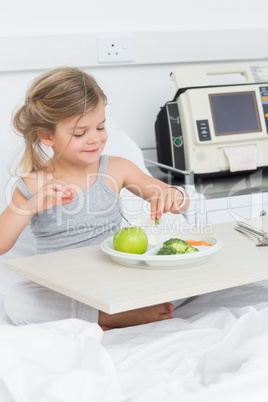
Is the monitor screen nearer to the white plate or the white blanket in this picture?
the white plate

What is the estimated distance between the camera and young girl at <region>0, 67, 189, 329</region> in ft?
4.58

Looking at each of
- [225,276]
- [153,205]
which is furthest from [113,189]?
[225,276]

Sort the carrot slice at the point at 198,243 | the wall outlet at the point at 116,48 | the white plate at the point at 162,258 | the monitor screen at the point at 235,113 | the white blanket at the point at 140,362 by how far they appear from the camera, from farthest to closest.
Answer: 1. the wall outlet at the point at 116,48
2. the monitor screen at the point at 235,113
3. the carrot slice at the point at 198,243
4. the white plate at the point at 162,258
5. the white blanket at the point at 140,362

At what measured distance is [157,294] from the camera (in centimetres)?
106

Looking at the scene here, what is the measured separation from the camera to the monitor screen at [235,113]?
231 cm

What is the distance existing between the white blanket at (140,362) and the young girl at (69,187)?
0.22 m

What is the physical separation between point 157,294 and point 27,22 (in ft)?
5.18

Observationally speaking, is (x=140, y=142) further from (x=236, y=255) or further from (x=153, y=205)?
(x=236, y=255)

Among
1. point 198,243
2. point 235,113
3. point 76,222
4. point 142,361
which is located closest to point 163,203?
point 198,243

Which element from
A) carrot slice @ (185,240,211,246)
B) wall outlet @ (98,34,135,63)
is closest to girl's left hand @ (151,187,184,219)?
carrot slice @ (185,240,211,246)

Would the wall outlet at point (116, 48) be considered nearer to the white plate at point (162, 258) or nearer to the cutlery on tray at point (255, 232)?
the cutlery on tray at point (255, 232)

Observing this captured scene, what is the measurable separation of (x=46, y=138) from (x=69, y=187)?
0.30m

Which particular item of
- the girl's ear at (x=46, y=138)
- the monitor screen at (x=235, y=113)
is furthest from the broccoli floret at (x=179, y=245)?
the monitor screen at (x=235, y=113)

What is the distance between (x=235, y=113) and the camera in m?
2.35
